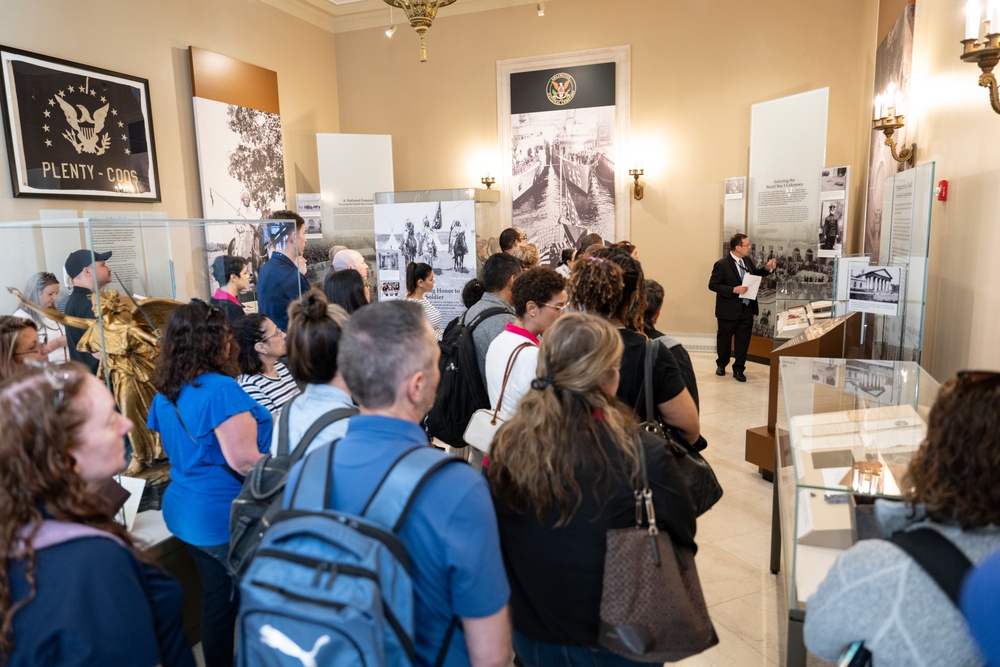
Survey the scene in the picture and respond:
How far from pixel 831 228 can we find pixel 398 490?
7.32m

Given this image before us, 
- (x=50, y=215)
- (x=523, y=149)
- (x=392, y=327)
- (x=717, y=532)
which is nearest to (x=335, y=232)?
(x=523, y=149)

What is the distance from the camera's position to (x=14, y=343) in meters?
2.40

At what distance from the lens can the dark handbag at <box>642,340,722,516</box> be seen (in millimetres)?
2121

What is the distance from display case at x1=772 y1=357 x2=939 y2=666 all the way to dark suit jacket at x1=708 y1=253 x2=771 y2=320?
4463 millimetres

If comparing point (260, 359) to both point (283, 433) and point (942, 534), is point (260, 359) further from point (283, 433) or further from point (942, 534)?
point (942, 534)

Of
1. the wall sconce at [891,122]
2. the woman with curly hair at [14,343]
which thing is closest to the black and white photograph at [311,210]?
the woman with curly hair at [14,343]

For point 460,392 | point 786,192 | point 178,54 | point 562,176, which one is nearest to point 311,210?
point 178,54

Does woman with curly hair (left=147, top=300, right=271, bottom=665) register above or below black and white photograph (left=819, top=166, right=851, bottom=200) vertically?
below

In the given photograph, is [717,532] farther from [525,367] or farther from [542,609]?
[542,609]

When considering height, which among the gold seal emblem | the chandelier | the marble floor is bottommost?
the marble floor

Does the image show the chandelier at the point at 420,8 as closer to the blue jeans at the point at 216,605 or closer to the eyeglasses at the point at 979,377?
the blue jeans at the point at 216,605

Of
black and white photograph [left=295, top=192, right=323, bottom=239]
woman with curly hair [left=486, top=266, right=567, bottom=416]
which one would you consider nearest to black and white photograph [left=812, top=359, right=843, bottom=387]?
woman with curly hair [left=486, top=266, right=567, bottom=416]

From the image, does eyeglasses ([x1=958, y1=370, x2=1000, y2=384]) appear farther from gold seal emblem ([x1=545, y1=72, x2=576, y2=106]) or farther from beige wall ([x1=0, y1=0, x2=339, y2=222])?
gold seal emblem ([x1=545, y1=72, x2=576, y2=106])

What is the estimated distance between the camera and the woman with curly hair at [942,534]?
3.54 feet
